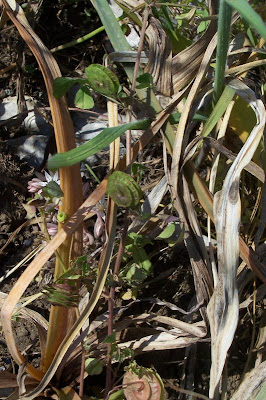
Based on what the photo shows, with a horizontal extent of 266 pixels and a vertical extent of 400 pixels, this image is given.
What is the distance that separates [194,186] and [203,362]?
49 centimetres

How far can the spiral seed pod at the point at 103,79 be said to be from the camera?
94 cm

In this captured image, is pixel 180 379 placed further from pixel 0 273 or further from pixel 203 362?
pixel 0 273

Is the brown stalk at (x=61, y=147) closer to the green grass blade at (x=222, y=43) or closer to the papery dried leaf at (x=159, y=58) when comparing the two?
the papery dried leaf at (x=159, y=58)

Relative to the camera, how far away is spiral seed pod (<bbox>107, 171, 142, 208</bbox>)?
0.92 metres

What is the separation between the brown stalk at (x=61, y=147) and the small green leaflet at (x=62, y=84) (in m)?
0.05

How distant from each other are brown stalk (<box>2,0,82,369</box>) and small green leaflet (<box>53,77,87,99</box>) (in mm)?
54

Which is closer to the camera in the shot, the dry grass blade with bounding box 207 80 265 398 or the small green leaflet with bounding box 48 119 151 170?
the small green leaflet with bounding box 48 119 151 170

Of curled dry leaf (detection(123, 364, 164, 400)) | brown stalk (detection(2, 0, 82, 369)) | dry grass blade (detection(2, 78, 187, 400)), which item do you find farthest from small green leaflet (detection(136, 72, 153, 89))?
curled dry leaf (detection(123, 364, 164, 400))

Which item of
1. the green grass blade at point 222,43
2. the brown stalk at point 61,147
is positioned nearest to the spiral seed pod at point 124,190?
the brown stalk at point 61,147

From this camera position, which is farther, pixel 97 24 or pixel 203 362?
pixel 97 24

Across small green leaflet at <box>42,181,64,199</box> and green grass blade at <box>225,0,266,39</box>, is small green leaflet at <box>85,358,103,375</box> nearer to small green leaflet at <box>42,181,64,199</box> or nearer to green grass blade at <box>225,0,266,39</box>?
small green leaflet at <box>42,181,64,199</box>

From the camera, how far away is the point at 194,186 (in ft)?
3.66

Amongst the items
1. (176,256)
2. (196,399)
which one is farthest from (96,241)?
(196,399)

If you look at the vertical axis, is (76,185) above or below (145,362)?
above
